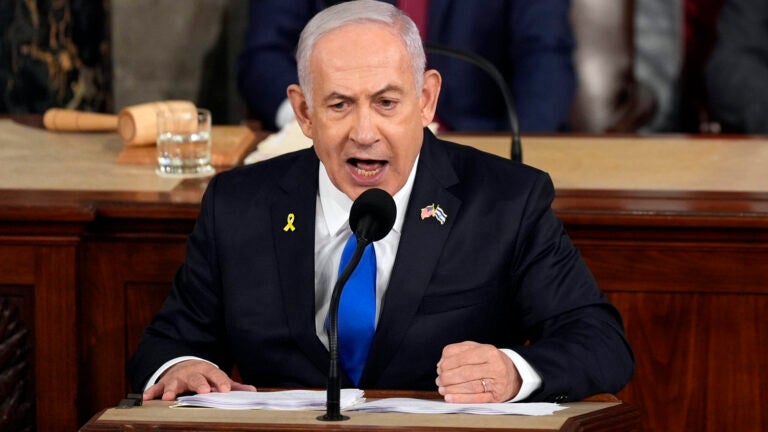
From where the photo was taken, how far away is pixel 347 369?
7.20ft

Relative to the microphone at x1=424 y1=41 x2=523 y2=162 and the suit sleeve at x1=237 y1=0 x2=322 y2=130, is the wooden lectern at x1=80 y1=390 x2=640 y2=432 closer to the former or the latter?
the microphone at x1=424 y1=41 x2=523 y2=162

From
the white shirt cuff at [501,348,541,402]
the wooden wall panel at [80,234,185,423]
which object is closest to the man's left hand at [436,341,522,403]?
the white shirt cuff at [501,348,541,402]

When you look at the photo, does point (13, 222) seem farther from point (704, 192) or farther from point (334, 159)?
point (704, 192)

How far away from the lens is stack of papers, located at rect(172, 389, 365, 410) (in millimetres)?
1766

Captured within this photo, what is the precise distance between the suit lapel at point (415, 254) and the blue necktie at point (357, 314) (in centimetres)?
2

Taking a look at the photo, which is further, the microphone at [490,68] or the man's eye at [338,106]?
the microphone at [490,68]

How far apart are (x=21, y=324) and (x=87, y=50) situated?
258 centimetres

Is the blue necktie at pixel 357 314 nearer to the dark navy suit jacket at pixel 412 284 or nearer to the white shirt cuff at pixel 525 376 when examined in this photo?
the dark navy suit jacket at pixel 412 284

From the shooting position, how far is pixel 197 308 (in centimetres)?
228

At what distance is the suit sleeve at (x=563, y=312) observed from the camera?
6.70ft

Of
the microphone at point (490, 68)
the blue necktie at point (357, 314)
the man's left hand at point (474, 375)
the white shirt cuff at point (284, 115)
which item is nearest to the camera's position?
the man's left hand at point (474, 375)

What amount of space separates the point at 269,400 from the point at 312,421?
15 cm


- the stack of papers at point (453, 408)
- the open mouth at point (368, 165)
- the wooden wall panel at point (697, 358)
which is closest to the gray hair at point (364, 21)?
the open mouth at point (368, 165)

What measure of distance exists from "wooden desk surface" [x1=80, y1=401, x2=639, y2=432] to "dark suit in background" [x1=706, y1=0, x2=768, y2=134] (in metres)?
3.21
